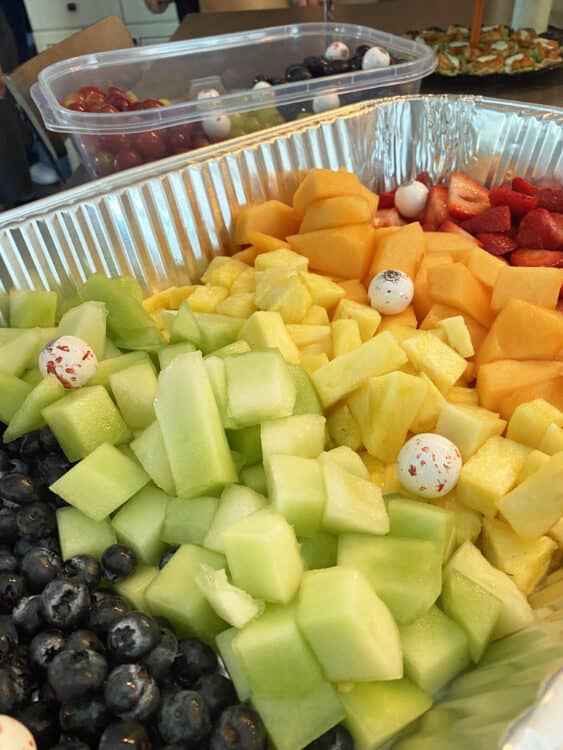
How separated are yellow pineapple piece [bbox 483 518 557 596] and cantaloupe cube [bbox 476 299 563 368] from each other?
0.34 m

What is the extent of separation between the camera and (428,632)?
32.9 inches

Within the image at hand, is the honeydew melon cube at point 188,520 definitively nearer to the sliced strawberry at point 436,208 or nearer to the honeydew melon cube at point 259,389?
the honeydew melon cube at point 259,389

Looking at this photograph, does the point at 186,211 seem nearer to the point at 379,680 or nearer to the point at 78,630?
the point at 78,630

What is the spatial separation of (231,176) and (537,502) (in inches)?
43.2

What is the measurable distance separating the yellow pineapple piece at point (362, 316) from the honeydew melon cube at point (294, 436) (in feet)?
0.97

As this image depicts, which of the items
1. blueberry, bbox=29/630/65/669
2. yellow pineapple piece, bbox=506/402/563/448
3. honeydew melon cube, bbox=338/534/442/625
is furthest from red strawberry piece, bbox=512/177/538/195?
blueberry, bbox=29/630/65/669

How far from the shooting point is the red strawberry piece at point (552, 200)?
58.7 inches

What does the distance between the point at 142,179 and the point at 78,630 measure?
105cm

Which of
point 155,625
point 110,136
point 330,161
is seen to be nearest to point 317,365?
point 155,625

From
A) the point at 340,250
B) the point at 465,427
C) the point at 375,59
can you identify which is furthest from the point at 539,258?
the point at 375,59

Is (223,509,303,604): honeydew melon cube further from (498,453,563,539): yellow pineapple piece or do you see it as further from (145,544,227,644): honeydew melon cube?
(498,453,563,539): yellow pineapple piece

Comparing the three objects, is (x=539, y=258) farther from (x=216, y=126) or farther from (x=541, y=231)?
(x=216, y=126)

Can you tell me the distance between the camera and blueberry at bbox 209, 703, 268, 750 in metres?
0.72

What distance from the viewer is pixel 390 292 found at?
4.16ft
